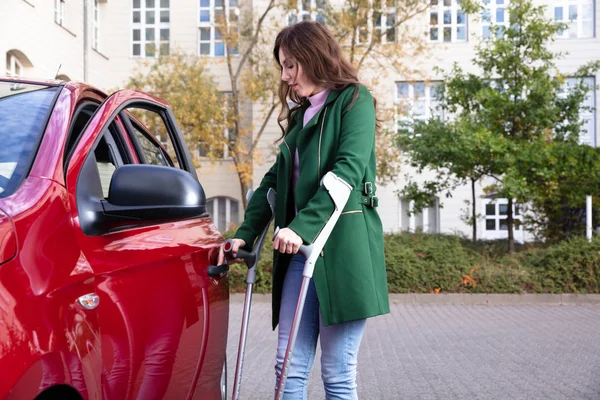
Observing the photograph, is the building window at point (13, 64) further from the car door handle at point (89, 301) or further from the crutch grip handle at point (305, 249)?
the car door handle at point (89, 301)

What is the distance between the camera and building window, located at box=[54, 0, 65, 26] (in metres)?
29.2

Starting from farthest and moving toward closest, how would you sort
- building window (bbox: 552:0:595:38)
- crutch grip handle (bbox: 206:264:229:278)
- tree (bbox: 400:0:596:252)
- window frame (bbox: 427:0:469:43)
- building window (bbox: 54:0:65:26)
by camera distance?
building window (bbox: 552:0:595:38), window frame (bbox: 427:0:469:43), building window (bbox: 54:0:65:26), tree (bbox: 400:0:596:252), crutch grip handle (bbox: 206:264:229:278)

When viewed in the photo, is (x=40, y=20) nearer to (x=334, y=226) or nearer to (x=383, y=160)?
(x=383, y=160)

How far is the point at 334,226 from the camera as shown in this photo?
3.49 m

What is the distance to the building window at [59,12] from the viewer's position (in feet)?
96.0

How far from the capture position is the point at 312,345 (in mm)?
3650

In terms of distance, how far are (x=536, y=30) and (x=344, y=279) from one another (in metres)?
17.1

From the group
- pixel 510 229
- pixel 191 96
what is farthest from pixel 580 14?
pixel 510 229

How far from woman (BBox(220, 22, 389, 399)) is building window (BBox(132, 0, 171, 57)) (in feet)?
115

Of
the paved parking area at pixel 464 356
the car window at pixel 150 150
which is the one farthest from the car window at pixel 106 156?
the paved parking area at pixel 464 356

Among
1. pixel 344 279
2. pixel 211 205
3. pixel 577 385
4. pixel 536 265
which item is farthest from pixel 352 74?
pixel 211 205

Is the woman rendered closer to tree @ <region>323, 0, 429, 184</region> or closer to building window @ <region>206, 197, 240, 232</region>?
tree @ <region>323, 0, 429, 184</region>

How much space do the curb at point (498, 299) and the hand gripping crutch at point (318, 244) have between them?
12.2 meters

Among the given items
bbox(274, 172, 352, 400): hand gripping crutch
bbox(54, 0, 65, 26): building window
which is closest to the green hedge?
bbox(274, 172, 352, 400): hand gripping crutch
